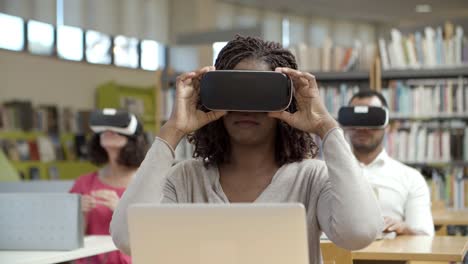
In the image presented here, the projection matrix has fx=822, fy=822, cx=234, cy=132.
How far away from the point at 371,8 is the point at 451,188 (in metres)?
7.46

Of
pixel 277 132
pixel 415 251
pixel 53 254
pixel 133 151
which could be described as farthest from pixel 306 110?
pixel 133 151

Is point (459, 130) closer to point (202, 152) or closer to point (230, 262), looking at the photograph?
point (202, 152)

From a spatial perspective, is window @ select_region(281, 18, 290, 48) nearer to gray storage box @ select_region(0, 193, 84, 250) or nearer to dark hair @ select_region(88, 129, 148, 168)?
dark hair @ select_region(88, 129, 148, 168)

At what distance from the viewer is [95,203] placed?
3834 millimetres

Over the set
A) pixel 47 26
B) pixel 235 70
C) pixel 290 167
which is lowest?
pixel 290 167

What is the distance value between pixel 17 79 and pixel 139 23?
205cm

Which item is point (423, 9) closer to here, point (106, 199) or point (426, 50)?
point (426, 50)

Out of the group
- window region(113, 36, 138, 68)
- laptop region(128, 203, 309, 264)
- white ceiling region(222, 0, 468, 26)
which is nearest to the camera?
laptop region(128, 203, 309, 264)

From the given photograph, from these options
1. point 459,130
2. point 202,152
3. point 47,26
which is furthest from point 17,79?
point 202,152

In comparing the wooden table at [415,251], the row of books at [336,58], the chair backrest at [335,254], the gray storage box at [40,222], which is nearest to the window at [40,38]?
the row of books at [336,58]

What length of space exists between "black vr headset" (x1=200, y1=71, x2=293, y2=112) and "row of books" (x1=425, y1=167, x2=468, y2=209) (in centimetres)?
442

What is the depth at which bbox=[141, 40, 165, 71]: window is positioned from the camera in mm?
9914

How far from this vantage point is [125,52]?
9578 mm

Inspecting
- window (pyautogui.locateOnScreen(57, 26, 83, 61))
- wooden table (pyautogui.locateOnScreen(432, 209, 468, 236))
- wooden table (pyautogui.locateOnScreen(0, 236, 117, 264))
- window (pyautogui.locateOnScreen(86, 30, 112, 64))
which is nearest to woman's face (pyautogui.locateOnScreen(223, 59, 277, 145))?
wooden table (pyautogui.locateOnScreen(0, 236, 117, 264))
